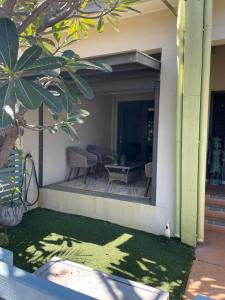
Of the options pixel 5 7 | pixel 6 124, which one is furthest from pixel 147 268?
pixel 5 7

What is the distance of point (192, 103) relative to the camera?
3980 mm

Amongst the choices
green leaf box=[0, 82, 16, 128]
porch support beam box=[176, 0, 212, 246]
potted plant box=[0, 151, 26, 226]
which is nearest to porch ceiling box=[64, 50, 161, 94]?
porch support beam box=[176, 0, 212, 246]

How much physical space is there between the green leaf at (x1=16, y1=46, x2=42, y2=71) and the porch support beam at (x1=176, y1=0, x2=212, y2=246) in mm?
3221

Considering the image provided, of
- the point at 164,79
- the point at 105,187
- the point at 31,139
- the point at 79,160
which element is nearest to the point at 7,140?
the point at 164,79

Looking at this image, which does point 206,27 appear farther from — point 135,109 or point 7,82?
point 135,109

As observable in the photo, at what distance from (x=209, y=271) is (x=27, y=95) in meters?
3.50

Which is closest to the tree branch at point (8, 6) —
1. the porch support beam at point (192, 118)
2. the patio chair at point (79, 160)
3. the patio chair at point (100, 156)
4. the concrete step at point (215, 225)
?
the porch support beam at point (192, 118)

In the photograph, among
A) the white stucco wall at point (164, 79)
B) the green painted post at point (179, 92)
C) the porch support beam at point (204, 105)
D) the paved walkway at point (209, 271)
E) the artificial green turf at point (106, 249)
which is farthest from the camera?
the white stucco wall at point (164, 79)

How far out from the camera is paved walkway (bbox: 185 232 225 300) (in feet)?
10.1

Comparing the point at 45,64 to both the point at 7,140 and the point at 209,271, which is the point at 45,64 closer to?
the point at 7,140

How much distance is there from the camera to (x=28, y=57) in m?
1.17

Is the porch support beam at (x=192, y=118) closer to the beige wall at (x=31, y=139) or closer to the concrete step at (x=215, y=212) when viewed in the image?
the concrete step at (x=215, y=212)

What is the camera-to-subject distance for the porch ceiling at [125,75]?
162 inches

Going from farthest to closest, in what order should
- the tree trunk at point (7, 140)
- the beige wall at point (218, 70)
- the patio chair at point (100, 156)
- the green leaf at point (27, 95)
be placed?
the patio chair at point (100, 156) → the beige wall at point (218, 70) → the tree trunk at point (7, 140) → the green leaf at point (27, 95)
